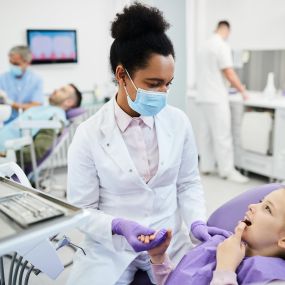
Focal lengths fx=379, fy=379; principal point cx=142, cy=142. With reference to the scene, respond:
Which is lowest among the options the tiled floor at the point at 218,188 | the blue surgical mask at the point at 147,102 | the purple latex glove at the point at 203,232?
the tiled floor at the point at 218,188

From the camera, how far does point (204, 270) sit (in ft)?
3.40

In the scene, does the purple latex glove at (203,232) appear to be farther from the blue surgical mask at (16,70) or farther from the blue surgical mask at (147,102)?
the blue surgical mask at (16,70)

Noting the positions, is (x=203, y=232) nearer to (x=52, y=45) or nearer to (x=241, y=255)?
(x=241, y=255)

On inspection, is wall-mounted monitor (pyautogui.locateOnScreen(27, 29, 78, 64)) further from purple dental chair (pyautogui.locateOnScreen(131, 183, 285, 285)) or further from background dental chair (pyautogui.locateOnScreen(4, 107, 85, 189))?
purple dental chair (pyautogui.locateOnScreen(131, 183, 285, 285))

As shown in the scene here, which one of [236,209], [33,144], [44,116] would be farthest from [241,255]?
[44,116]

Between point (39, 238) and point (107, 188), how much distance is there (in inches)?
25.7

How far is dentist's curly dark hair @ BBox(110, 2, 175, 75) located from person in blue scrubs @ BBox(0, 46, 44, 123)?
2332mm

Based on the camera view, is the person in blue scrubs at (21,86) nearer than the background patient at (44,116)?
No

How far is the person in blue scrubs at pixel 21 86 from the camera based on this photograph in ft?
11.0

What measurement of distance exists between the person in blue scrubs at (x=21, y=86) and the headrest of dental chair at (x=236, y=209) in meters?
2.41

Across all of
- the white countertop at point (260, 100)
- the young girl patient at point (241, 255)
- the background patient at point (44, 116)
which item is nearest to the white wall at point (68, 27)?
the background patient at point (44, 116)

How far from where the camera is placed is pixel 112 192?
1.26m

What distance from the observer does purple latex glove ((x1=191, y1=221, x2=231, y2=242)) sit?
119 cm

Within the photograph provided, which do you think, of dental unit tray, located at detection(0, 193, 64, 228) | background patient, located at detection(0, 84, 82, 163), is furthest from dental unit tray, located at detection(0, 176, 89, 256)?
background patient, located at detection(0, 84, 82, 163)
